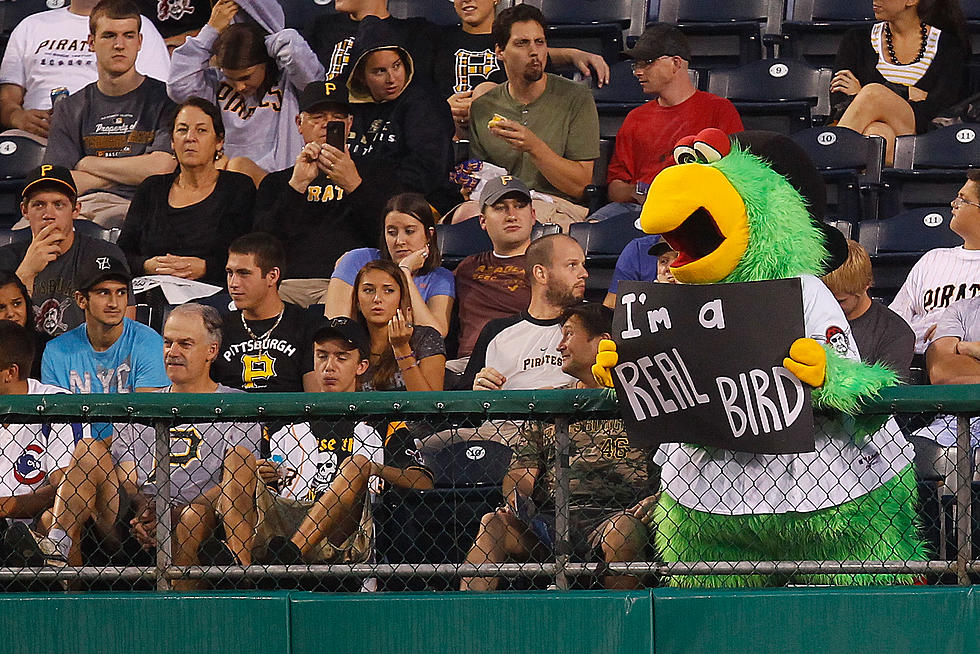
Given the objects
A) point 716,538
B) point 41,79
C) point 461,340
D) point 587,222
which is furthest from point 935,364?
point 41,79

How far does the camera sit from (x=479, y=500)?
4.19 meters

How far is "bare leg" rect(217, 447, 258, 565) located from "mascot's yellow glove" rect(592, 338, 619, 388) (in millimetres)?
1177

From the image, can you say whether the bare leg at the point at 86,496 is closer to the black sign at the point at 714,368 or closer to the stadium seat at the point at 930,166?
the black sign at the point at 714,368

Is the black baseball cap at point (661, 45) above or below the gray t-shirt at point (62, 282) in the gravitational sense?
above

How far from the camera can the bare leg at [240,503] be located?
343 cm

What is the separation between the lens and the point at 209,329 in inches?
197

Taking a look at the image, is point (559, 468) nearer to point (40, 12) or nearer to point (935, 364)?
point (935, 364)

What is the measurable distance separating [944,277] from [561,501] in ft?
9.31

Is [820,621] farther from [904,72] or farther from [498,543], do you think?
[904,72]

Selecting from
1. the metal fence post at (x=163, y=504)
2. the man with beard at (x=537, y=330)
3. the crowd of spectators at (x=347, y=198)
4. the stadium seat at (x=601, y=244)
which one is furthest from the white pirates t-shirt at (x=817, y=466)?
the stadium seat at (x=601, y=244)

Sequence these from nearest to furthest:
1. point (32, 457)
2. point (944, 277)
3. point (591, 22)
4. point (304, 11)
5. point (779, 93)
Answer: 1. point (32, 457)
2. point (944, 277)
3. point (779, 93)
4. point (304, 11)
5. point (591, 22)

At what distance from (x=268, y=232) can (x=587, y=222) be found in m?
1.50

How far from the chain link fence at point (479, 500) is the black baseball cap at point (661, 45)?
7.25ft

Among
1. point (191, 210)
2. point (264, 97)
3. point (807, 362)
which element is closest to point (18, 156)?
point (191, 210)
